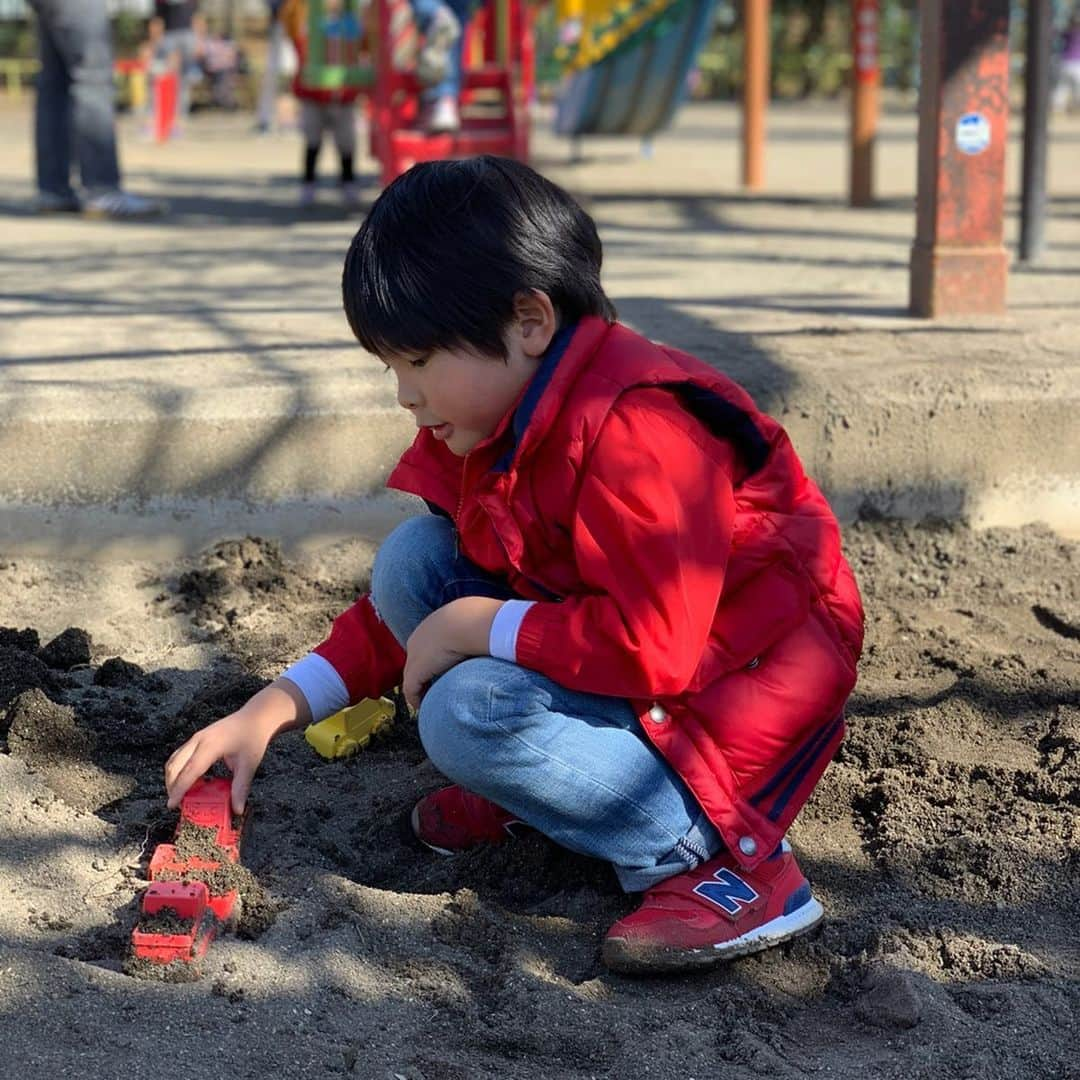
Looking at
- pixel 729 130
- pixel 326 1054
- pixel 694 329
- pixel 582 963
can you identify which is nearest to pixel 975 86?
pixel 694 329

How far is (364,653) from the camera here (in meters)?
2.31

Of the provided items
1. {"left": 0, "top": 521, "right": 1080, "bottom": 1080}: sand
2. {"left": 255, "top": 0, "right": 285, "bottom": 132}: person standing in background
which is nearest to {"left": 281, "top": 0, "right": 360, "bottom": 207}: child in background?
{"left": 0, "top": 521, "right": 1080, "bottom": 1080}: sand

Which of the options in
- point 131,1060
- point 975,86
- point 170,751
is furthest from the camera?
point 975,86

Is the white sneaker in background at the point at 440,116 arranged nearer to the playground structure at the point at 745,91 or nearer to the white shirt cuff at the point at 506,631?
the playground structure at the point at 745,91

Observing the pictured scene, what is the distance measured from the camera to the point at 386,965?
1968 millimetres

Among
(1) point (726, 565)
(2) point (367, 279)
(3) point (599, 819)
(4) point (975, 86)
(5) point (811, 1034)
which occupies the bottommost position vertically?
(5) point (811, 1034)

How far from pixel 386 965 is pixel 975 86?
122 inches

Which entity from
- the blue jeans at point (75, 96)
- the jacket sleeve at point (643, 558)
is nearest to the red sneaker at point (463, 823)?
the jacket sleeve at point (643, 558)

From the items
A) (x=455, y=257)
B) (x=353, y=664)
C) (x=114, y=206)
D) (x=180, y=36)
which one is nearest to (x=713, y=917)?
(x=353, y=664)

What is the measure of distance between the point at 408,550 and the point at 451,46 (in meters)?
5.81

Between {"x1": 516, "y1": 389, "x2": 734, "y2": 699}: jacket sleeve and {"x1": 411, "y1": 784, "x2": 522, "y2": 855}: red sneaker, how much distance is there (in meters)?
0.41

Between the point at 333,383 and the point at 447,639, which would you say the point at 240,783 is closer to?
the point at 447,639

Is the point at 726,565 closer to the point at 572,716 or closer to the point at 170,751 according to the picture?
the point at 572,716

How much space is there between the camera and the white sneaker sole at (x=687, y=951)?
199 cm
